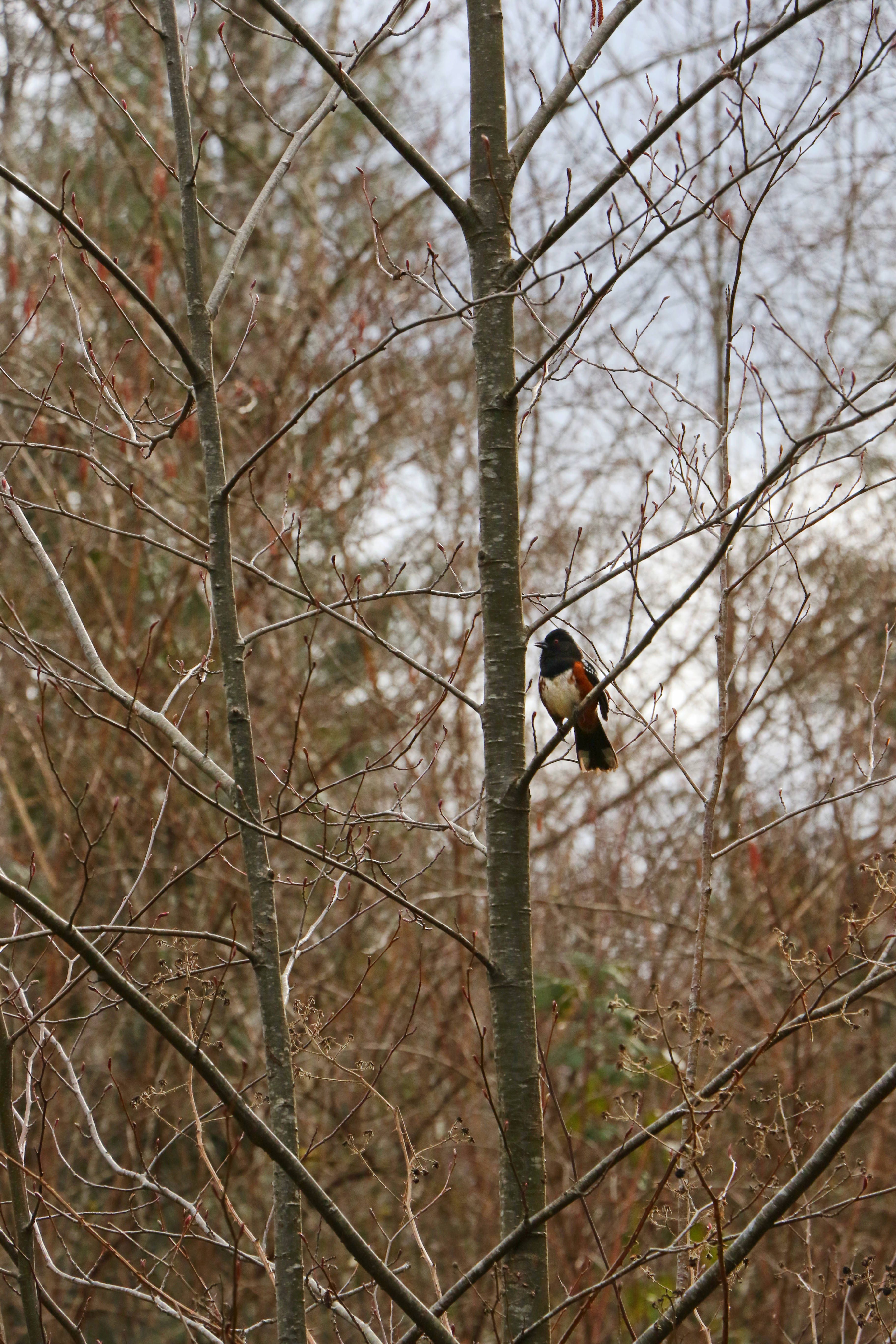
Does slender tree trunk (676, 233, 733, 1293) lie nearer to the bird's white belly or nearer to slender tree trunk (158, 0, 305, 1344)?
slender tree trunk (158, 0, 305, 1344)

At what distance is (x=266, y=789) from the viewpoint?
7180 mm

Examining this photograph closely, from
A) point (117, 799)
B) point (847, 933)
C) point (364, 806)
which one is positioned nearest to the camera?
point (847, 933)

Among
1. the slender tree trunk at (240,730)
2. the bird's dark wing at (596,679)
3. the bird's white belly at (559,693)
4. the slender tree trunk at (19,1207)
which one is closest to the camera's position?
the slender tree trunk at (19,1207)

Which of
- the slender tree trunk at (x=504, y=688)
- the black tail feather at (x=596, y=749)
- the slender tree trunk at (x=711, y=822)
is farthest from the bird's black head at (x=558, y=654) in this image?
the slender tree trunk at (x=504, y=688)

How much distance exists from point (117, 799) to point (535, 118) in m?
1.52

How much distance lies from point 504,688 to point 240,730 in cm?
52

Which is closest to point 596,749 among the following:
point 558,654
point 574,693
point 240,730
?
point 574,693

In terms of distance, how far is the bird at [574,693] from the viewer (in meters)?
4.18

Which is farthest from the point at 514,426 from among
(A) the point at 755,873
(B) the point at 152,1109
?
(A) the point at 755,873

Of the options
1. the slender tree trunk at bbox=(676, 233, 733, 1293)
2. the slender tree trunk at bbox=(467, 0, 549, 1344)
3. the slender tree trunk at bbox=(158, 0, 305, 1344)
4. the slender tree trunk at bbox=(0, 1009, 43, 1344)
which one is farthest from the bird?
the slender tree trunk at bbox=(0, 1009, 43, 1344)

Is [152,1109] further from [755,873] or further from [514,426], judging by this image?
[755,873]

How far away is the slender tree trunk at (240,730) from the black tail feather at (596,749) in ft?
5.95

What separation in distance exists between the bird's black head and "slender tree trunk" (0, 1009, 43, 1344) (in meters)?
2.60

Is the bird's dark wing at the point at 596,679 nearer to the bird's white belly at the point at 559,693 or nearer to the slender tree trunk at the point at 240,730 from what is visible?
the bird's white belly at the point at 559,693
